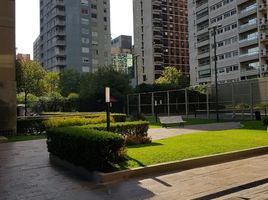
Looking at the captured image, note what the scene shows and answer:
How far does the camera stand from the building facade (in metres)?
22.9

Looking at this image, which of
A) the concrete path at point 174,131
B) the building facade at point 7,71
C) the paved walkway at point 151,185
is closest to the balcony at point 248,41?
the concrete path at point 174,131

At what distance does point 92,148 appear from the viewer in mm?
9578

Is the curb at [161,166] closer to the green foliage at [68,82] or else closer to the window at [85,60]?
the green foliage at [68,82]

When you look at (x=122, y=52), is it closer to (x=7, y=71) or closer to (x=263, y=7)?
(x=263, y=7)

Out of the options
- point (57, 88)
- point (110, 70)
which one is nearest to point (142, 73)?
point (57, 88)

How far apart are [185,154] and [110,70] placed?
43739 mm

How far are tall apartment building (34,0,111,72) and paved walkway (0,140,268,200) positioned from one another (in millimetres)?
100159

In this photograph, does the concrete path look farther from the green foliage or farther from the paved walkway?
the green foliage

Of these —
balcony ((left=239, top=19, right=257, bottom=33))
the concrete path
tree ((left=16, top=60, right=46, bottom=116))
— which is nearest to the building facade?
the concrete path

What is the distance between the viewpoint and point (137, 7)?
127000mm

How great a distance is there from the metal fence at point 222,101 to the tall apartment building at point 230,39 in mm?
27918

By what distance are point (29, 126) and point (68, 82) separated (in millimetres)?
58873

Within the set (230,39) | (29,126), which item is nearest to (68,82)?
(230,39)

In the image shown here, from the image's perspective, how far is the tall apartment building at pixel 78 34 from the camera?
11169cm
